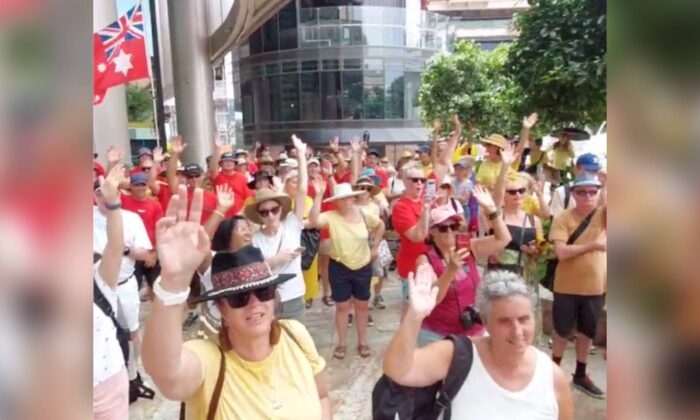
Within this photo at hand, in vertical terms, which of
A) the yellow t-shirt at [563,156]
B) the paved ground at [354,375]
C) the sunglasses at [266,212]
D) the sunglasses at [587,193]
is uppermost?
the yellow t-shirt at [563,156]

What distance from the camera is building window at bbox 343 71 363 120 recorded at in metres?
30.5

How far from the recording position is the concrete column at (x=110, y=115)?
A: 11352 millimetres

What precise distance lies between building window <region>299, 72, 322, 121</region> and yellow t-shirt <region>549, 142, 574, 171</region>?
25102 millimetres

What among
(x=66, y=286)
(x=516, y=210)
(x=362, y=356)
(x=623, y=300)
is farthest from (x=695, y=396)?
(x=362, y=356)

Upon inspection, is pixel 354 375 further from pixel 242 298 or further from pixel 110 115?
pixel 110 115

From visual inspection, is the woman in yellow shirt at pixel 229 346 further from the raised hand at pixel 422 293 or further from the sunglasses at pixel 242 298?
the raised hand at pixel 422 293

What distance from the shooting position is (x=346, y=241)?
15.6ft

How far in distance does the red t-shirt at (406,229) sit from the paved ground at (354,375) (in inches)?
35.7

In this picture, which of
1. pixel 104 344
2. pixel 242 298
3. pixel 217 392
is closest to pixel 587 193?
pixel 242 298

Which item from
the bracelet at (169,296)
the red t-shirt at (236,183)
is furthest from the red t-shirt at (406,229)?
the bracelet at (169,296)

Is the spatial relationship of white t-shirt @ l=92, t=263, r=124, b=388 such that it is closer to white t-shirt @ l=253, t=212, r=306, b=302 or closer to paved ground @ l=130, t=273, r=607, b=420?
white t-shirt @ l=253, t=212, r=306, b=302

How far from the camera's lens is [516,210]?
14.2 feet

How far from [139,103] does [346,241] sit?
36.6 m

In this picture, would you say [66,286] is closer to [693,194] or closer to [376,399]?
[693,194]
